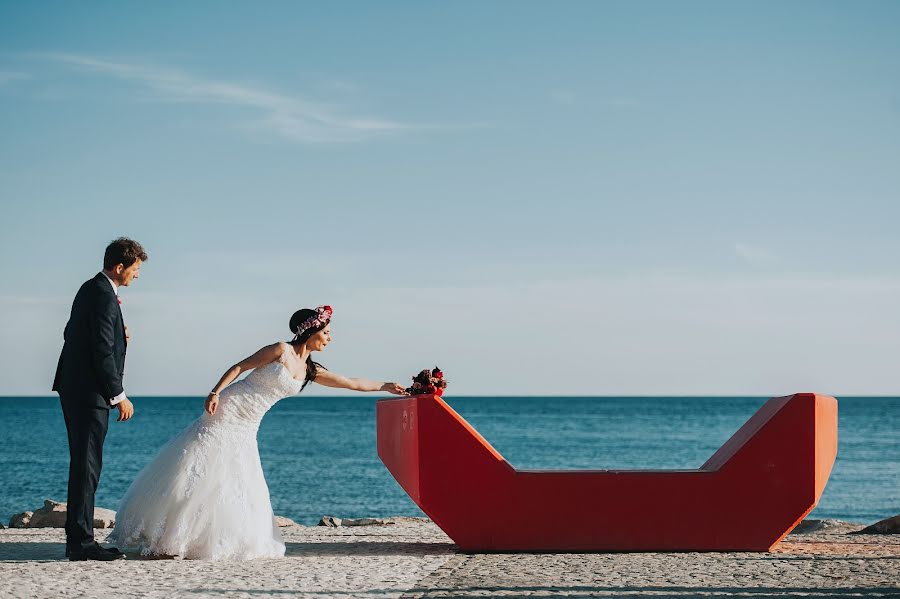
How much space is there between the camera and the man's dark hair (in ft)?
25.5

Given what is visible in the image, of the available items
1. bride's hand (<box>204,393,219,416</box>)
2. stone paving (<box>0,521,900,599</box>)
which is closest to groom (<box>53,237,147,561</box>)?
stone paving (<box>0,521,900,599</box>)

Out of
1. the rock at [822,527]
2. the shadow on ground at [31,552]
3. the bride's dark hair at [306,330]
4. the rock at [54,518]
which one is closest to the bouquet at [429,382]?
the bride's dark hair at [306,330]

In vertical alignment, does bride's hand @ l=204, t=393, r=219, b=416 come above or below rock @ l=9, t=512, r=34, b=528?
above

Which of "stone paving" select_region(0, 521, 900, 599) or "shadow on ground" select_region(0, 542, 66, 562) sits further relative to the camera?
"shadow on ground" select_region(0, 542, 66, 562)

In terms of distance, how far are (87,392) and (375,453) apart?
3882cm

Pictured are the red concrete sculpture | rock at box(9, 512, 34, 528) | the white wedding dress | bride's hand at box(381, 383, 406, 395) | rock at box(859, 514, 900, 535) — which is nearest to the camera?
the white wedding dress

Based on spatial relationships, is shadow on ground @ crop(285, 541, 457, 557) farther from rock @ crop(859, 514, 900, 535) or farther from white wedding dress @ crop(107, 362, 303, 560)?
rock @ crop(859, 514, 900, 535)

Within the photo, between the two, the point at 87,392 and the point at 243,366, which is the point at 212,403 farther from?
the point at 87,392

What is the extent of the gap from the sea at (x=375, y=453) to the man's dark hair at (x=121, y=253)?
4.07 m

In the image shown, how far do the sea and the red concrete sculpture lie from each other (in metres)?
0.23

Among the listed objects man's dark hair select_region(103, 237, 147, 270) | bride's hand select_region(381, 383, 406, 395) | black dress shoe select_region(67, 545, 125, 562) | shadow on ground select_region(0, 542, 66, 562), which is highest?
man's dark hair select_region(103, 237, 147, 270)

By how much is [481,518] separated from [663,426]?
209 ft

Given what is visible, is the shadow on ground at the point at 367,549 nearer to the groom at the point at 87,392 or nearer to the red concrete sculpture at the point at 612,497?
the red concrete sculpture at the point at 612,497

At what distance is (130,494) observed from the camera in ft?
26.6
